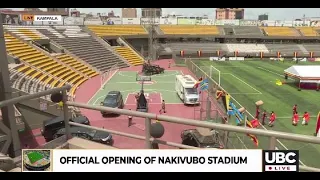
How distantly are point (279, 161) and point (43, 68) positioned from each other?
31247 mm

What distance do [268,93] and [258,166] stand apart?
26749 millimetres

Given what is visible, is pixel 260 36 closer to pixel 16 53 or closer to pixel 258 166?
pixel 16 53

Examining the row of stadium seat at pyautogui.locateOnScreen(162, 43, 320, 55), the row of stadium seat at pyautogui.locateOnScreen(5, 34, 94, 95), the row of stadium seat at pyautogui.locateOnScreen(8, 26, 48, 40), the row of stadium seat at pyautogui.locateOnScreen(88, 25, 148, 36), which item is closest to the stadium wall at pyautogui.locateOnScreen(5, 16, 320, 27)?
the row of stadium seat at pyautogui.locateOnScreen(88, 25, 148, 36)

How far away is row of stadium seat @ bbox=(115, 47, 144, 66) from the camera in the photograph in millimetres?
50281

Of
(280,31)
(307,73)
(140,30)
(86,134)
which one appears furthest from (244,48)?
(86,134)

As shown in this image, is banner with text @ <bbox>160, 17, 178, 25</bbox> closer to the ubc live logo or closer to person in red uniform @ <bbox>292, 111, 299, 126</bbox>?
person in red uniform @ <bbox>292, 111, 299, 126</bbox>

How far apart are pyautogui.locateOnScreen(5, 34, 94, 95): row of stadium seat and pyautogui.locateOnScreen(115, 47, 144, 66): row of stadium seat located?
11.9 meters

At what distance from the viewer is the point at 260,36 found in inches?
2788

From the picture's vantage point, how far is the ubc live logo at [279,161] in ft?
11.2

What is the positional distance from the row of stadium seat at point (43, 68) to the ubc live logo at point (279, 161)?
2574 cm

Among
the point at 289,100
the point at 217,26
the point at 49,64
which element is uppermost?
the point at 217,26

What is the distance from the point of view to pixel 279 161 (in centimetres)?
345

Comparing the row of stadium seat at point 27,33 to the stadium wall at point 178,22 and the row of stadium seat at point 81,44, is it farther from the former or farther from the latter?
the stadium wall at point 178,22

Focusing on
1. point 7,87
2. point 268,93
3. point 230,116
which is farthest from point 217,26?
point 7,87
